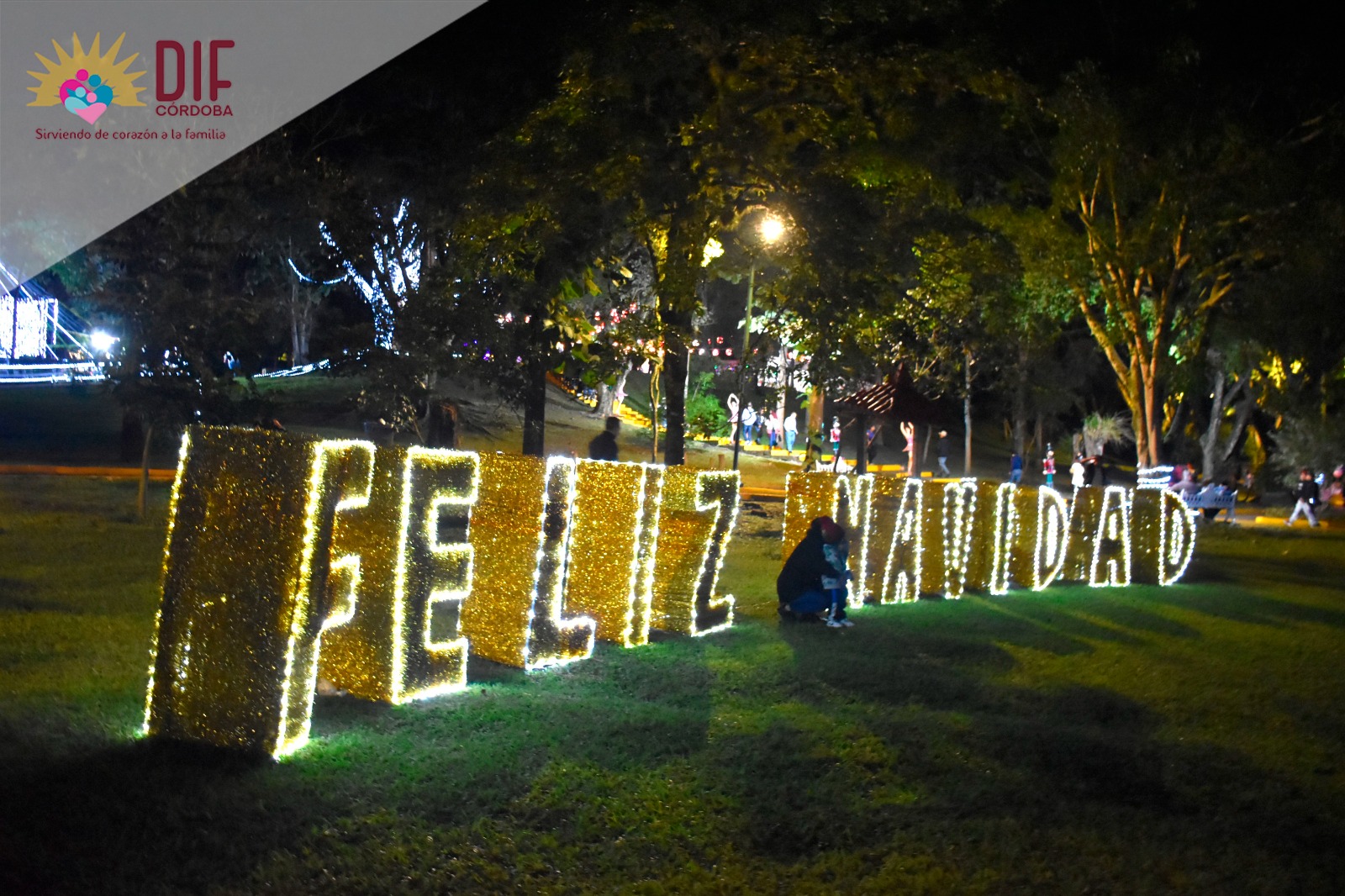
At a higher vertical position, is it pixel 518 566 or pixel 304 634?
pixel 518 566

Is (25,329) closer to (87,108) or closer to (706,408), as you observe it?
(706,408)

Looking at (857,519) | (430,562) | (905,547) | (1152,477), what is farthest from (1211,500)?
(430,562)

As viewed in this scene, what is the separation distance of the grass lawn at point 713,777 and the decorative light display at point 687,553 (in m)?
0.32

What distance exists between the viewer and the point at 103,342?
16609 mm

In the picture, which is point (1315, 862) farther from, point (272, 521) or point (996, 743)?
point (272, 521)

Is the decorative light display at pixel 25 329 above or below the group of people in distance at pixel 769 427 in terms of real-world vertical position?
above

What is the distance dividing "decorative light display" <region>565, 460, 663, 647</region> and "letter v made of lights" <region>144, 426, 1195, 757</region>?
0.01 meters

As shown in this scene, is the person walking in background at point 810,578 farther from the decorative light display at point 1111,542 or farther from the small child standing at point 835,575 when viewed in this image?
the decorative light display at point 1111,542

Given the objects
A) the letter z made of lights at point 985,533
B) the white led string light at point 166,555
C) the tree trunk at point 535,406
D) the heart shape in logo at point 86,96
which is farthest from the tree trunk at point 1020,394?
the white led string light at point 166,555

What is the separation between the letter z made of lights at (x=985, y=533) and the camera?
527 inches

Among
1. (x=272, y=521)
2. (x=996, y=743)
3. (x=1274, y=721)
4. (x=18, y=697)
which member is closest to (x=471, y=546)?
(x=272, y=521)

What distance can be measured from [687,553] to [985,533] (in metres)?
5.67

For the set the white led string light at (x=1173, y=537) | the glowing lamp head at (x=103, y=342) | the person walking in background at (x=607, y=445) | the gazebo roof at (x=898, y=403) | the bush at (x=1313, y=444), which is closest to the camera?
the glowing lamp head at (x=103, y=342)

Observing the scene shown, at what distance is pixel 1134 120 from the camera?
19922 mm
